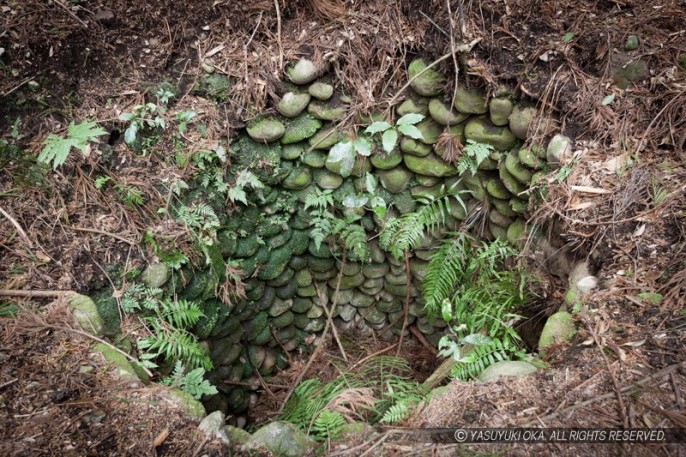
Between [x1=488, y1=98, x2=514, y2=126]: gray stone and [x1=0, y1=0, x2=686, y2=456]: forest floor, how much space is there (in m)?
0.12

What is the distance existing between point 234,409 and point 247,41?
2.77 metres

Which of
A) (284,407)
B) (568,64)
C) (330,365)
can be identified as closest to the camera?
(568,64)

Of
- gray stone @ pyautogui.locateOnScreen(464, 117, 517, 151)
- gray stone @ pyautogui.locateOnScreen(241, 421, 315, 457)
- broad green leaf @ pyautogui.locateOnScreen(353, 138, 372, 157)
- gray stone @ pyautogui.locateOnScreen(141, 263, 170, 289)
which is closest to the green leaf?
broad green leaf @ pyautogui.locateOnScreen(353, 138, 372, 157)

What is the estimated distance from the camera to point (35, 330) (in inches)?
86.2

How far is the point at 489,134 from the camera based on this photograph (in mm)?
3164

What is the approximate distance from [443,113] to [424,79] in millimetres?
262

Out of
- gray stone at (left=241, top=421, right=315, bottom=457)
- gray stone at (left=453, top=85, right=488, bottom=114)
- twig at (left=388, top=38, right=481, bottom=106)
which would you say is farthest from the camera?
gray stone at (left=453, top=85, right=488, bottom=114)

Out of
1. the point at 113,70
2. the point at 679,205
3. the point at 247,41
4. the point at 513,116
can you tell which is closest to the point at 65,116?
the point at 113,70

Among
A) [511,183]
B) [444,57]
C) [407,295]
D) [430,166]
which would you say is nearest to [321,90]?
[444,57]

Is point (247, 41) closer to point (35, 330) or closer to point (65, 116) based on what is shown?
point (65, 116)

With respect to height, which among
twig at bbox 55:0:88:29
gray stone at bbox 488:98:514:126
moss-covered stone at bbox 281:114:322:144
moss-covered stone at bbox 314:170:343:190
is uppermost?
twig at bbox 55:0:88:29

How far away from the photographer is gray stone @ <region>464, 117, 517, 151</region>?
3135mm

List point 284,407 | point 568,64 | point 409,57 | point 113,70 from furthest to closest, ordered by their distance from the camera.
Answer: point 284,407, point 409,57, point 113,70, point 568,64

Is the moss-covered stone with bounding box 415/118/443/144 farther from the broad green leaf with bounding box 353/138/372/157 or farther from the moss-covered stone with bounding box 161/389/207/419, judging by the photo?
the moss-covered stone with bounding box 161/389/207/419
